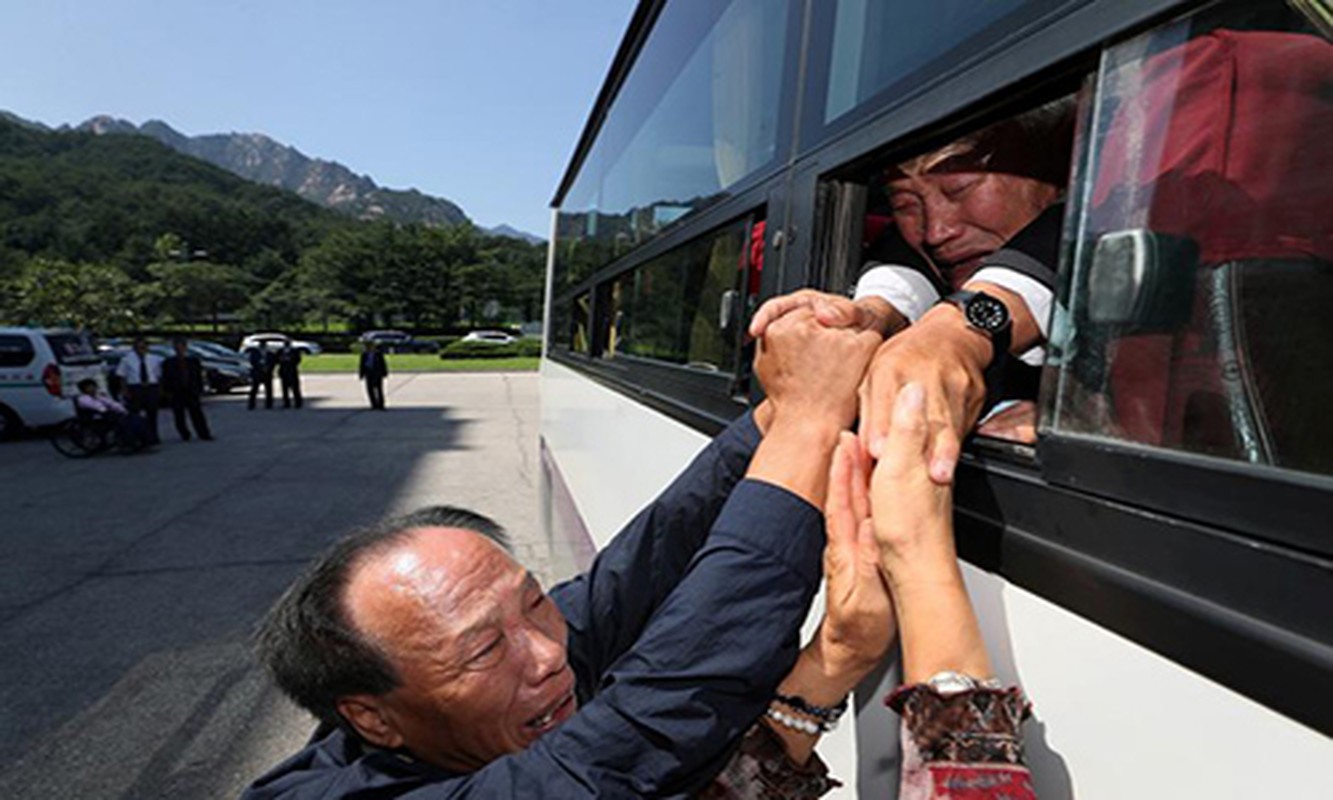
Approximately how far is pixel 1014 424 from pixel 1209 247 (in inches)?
16.2

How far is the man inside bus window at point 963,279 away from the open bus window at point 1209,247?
0.49 feet

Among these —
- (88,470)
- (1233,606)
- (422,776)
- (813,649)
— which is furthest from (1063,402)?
(88,470)

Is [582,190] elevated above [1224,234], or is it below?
above

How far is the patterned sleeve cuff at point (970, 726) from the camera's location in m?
0.74

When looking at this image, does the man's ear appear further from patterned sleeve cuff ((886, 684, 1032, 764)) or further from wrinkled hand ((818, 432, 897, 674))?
patterned sleeve cuff ((886, 684, 1032, 764))

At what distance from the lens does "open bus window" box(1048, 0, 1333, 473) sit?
65cm

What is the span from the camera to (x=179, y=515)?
7.82 metres

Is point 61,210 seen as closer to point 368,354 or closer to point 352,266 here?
point 352,266

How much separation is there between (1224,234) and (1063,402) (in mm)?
213

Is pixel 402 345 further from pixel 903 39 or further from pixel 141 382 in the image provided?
pixel 903 39

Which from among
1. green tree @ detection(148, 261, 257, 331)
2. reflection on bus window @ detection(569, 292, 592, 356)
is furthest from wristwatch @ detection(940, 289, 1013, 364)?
green tree @ detection(148, 261, 257, 331)

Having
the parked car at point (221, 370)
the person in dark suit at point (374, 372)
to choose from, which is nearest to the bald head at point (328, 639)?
the person in dark suit at point (374, 372)

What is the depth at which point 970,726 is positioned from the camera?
2.45ft

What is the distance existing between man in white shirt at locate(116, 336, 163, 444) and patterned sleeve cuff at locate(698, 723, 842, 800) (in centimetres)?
1276
